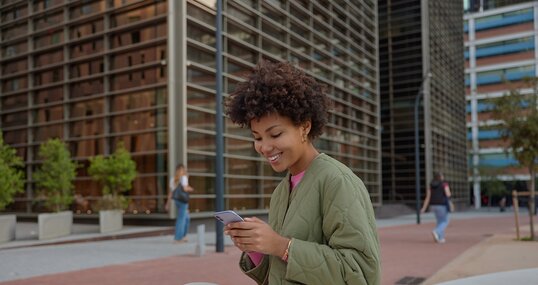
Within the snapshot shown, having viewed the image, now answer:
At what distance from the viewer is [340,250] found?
1668mm

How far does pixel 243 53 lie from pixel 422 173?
2470 cm

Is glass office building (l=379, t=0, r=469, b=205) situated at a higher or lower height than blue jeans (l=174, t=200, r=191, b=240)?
higher

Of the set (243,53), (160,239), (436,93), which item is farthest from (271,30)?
(436,93)

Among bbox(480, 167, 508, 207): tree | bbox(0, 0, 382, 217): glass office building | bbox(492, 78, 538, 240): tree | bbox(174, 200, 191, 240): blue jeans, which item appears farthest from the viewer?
bbox(480, 167, 508, 207): tree

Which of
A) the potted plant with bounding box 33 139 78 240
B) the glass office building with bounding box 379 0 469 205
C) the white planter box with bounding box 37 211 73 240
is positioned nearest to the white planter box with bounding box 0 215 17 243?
the white planter box with bounding box 37 211 73 240

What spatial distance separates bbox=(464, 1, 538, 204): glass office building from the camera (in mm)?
60750

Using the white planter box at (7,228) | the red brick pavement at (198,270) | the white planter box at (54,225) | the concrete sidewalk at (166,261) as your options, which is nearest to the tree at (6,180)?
the white planter box at (7,228)

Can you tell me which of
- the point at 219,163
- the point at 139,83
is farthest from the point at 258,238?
the point at 139,83

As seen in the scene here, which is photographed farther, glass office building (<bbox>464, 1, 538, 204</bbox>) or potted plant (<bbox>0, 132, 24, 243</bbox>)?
A: glass office building (<bbox>464, 1, 538, 204</bbox>)

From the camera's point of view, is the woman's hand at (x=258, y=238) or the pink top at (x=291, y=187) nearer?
the woman's hand at (x=258, y=238)

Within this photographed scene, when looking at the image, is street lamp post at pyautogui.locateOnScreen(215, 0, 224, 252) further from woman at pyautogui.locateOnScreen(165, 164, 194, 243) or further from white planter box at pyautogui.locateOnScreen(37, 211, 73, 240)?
white planter box at pyautogui.locateOnScreen(37, 211, 73, 240)

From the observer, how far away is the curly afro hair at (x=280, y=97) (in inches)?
76.3

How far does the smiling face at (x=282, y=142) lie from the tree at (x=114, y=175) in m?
13.7

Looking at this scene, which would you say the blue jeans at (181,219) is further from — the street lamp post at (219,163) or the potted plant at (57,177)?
the potted plant at (57,177)
